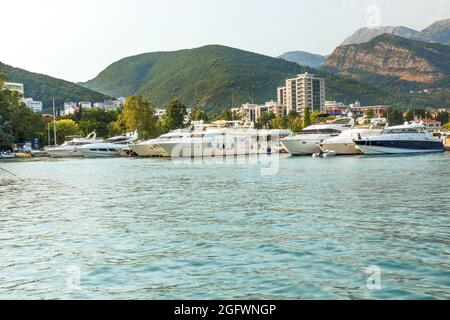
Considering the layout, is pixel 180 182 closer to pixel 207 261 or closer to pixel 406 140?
pixel 207 261

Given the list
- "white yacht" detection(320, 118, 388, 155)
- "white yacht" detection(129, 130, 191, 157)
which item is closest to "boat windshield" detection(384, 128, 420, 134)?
"white yacht" detection(320, 118, 388, 155)

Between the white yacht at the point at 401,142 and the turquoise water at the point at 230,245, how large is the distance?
1327 inches

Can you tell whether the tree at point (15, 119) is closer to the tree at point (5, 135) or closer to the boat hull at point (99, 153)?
the tree at point (5, 135)

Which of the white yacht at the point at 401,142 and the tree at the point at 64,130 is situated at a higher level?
the tree at the point at 64,130

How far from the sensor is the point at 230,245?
1276 centimetres

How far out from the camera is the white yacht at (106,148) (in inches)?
3123

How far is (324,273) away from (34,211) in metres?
13.0

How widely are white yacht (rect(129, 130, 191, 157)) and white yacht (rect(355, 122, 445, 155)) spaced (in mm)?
21645

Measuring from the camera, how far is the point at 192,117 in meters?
144

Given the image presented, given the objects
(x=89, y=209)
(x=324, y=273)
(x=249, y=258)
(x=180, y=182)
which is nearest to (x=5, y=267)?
(x=249, y=258)

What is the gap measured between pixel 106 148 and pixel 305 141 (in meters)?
31.3

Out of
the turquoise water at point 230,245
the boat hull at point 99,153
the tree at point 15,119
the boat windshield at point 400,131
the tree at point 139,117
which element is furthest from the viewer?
the tree at point 139,117

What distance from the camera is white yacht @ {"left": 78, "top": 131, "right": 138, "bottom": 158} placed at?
7931 cm

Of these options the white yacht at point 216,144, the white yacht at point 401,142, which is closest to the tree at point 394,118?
the white yacht at point 401,142
